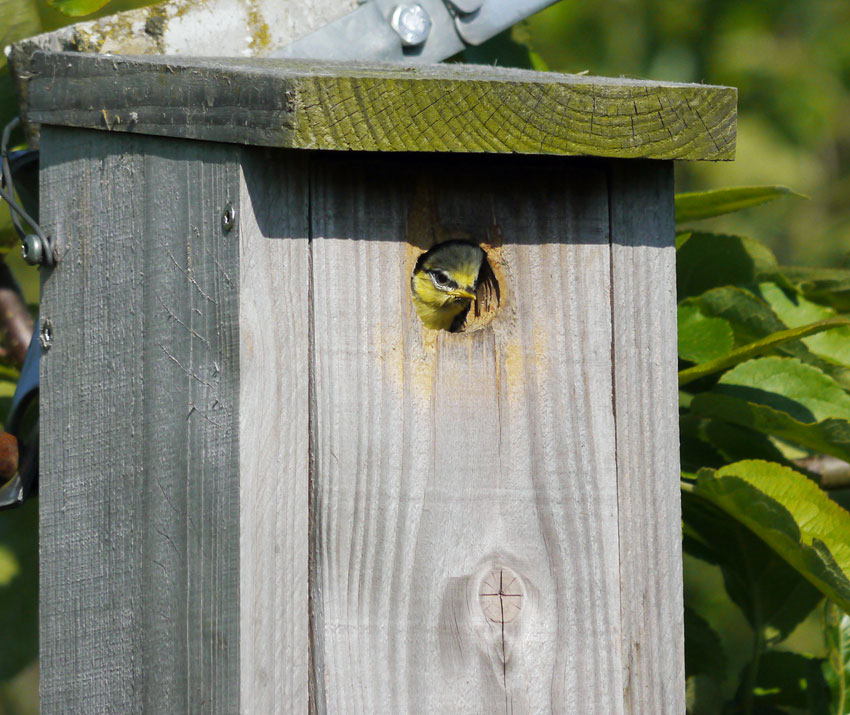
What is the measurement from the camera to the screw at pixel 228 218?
1.64 metres

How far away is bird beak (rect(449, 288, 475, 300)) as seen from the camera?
183 cm

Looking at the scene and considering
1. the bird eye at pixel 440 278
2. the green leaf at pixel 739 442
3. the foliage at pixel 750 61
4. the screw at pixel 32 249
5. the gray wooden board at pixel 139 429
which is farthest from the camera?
the foliage at pixel 750 61

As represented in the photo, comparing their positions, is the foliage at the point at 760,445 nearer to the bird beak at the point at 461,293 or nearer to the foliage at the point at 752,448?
the foliage at the point at 752,448

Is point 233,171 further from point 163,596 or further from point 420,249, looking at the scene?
point 163,596

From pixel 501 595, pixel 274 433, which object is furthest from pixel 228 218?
pixel 501 595

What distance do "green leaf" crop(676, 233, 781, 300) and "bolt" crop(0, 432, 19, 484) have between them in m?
1.30

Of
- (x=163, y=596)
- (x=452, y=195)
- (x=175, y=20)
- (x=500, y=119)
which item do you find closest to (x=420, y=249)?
(x=452, y=195)

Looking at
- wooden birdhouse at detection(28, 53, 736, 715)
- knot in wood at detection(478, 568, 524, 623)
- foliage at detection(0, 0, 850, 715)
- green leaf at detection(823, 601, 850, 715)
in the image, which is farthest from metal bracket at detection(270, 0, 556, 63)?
green leaf at detection(823, 601, 850, 715)

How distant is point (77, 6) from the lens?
2.41 m

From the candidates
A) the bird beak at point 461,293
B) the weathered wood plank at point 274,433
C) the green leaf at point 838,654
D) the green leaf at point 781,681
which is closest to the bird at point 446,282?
the bird beak at point 461,293

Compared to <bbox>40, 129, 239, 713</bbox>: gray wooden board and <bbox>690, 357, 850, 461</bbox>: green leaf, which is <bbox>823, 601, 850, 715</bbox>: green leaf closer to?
<bbox>690, 357, 850, 461</bbox>: green leaf

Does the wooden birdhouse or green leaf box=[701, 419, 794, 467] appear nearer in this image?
the wooden birdhouse

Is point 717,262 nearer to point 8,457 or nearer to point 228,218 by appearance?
point 228,218

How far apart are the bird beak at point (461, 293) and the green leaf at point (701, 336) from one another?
23.0 inches
